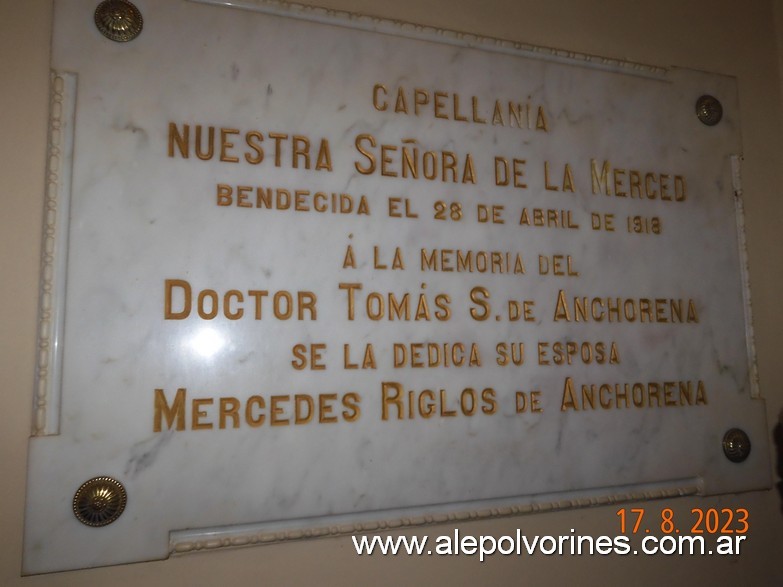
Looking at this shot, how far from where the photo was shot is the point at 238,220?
137cm

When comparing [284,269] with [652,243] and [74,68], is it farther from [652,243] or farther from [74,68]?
[652,243]

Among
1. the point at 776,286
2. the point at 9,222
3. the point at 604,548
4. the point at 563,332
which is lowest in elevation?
the point at 604,548

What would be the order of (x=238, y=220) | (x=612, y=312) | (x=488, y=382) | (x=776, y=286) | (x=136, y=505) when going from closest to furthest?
1. (x=136, y=505)
2. (x=238, y=220)
3. (x=488, y=382)
4. (x=612, y=312)
5. (x=776, y=286)

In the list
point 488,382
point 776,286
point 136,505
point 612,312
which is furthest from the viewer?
point 776,286

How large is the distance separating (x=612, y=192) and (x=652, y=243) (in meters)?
0.21

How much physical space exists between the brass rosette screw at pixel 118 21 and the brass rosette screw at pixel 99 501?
A: 105cm

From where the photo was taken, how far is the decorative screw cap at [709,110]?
1854mm

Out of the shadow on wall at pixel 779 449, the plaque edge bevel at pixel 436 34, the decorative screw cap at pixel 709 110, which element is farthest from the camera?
the decorative screw cap at pixel 709 110

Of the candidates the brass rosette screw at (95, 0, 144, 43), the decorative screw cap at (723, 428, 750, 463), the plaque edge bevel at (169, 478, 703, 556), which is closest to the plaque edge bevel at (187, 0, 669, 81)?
the brass rosette screw at (95, 0, 144, 43)

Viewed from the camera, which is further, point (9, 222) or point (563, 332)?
point (563, 332)

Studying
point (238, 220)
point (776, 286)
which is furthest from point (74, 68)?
point (776, 286)

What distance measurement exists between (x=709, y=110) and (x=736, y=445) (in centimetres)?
112

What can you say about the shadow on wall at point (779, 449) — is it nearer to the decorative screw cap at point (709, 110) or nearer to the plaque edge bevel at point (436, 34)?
the decorative screw cap at point (709, 110)
